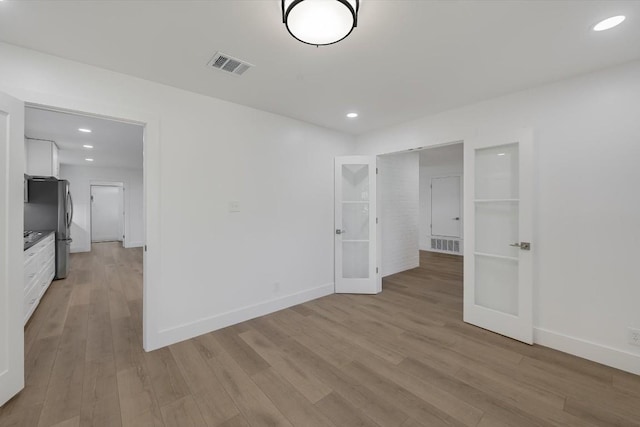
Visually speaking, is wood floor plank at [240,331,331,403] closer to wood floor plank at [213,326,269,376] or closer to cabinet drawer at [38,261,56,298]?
wood floor plank at [213,326,269,376]

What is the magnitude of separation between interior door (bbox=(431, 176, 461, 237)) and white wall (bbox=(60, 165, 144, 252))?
8802 millimetres

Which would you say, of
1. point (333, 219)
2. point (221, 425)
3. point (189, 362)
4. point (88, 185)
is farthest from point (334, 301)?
point (88, 185)

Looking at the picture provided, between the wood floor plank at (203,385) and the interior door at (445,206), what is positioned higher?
the interior door at (445,206)

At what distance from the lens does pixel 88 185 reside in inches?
314

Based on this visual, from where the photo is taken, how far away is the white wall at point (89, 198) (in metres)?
7.70

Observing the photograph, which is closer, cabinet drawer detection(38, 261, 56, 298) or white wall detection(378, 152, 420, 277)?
cabinet drawer detection(38, 261, 56, 298)

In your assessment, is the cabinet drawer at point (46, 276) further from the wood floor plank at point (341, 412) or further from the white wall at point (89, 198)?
the wood floor plank at point (341, 412)

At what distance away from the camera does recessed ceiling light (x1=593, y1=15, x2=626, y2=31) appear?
1.71m

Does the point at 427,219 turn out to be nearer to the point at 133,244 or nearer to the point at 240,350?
the point at 240,350

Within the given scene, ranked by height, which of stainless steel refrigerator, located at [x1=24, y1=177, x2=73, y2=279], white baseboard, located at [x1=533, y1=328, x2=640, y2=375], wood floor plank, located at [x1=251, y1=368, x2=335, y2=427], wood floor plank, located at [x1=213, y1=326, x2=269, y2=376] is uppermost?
stainless steel refrigerator, located at [x1=24, y1=177, x2=73, y2=279]

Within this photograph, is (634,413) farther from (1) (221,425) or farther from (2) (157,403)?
(2) (157,403)

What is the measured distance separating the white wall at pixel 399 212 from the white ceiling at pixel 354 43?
2.50m

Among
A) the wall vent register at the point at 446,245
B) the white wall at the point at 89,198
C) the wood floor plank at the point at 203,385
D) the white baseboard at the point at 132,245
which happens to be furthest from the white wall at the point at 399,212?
the white baseboard at the point at 132,245

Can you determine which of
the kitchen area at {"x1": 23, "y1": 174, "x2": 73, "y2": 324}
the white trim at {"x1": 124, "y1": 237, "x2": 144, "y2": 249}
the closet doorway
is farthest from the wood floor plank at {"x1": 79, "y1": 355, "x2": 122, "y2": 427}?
the closet doorway
